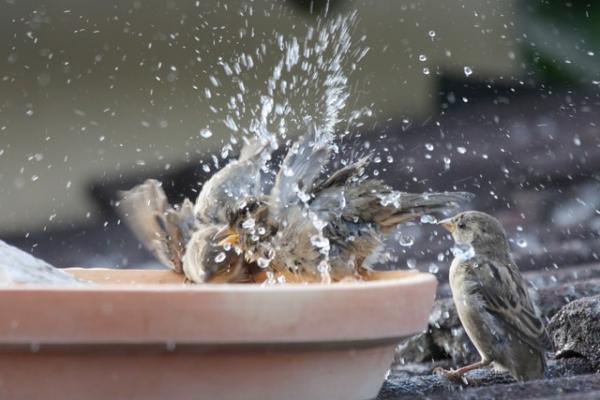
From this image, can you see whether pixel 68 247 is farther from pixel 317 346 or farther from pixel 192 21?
pixel 317 346

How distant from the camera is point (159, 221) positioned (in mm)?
2609

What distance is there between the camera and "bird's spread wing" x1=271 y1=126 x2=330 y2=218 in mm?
2432

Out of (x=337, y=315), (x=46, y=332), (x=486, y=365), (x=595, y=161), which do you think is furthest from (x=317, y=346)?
(x=595, y=161)

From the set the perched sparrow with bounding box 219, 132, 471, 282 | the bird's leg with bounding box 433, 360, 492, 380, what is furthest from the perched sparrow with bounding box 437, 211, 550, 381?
the perched sparrow with bounding box 219, 132, 471, 282

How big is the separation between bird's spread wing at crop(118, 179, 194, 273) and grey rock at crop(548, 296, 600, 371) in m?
0.90

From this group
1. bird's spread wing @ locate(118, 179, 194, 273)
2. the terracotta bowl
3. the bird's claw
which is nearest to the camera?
the terracotta bowl

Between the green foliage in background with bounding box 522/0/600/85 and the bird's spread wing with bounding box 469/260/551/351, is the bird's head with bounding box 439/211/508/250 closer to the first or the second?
the bird's spread wing with bounding box 469/260/551/351

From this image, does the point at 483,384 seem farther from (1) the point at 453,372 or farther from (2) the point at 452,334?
(2) the point at 452,334

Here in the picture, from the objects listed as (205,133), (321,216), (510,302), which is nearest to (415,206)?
(321,216)

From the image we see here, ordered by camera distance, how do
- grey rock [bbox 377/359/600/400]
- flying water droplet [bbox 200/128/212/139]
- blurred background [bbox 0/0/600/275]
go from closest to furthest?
grey rock [bbox 377/359/600/400] < blurred background [bbox 0/0/600/275] < flying water droplet [bbox 200/128/212/139]

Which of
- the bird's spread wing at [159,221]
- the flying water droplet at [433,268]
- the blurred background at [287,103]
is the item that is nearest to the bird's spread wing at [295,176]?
the bird's spread wing at [159,221]

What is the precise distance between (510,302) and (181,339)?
1124 millimetres

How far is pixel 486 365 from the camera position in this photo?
2541 mm

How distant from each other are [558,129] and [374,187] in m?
2.59
